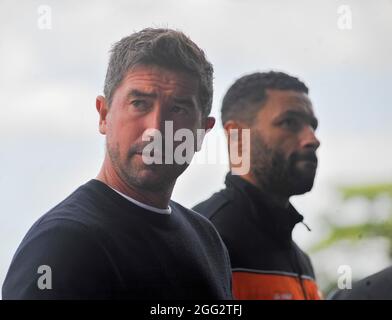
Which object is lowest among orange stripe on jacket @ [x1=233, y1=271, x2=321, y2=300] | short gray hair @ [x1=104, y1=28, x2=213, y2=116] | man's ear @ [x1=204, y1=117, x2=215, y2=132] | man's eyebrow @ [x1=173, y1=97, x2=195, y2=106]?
orange stripe on jacket @ [x1=233, y1=271, x2=321, y2=300]

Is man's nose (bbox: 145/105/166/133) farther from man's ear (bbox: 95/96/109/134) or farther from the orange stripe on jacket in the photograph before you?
the orange stripe on jacket

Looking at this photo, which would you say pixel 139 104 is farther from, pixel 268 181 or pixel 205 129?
pixel 268 181

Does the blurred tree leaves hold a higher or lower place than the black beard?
lower

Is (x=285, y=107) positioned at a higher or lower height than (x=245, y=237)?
higher

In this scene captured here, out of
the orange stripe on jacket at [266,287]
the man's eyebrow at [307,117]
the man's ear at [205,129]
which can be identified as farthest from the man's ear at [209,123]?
the orange stripe on jacket at [266,287]

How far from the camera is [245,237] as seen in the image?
6.07 ft

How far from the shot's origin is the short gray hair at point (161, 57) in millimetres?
1658

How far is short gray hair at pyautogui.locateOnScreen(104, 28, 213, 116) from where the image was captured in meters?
1.66

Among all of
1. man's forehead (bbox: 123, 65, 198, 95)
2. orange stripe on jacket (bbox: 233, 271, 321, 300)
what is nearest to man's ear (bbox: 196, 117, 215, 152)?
man's forehead (bbox: 123, 65, 198, 95)
